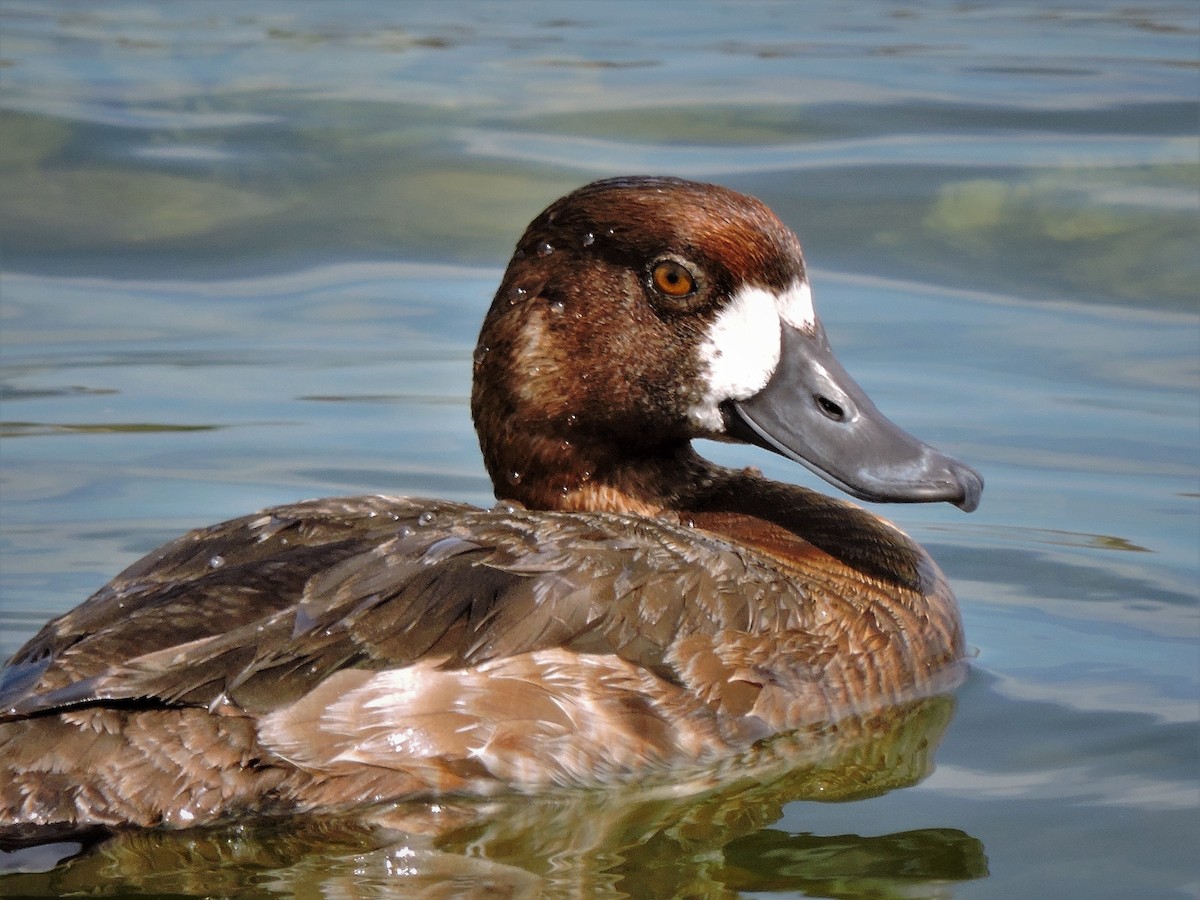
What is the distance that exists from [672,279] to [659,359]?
0.67ft

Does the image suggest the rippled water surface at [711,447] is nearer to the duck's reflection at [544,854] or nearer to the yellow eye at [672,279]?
the duck's reflection at [544,854]

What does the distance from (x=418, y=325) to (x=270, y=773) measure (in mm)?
4470

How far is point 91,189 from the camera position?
396 inches

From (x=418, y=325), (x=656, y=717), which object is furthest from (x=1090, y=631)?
(x=418, y=325)

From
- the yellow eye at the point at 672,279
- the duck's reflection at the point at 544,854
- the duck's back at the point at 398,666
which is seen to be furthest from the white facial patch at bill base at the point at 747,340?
the duck's reflection at the point at 544,854

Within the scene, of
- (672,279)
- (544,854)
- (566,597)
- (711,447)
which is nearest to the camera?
(544,854)

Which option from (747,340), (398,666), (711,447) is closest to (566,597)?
(398,666)

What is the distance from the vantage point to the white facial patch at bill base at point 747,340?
17.1ft

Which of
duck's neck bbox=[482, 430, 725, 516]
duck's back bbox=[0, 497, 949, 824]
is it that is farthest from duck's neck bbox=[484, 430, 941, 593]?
duck's back bbox=[0, 497, 949, 824]

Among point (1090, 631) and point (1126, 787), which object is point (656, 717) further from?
point (1090, 631)

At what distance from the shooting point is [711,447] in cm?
743

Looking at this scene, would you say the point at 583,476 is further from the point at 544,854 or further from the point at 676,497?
the point at 544,854

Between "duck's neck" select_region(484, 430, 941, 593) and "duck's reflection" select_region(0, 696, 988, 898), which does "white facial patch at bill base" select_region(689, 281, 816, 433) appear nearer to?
"duck's neck" select_region(484, 430, 941, 593)

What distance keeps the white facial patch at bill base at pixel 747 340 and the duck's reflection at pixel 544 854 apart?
1.04 meters
